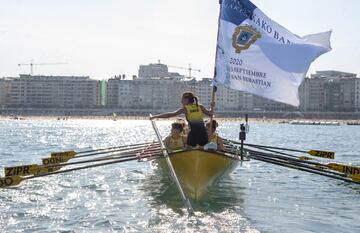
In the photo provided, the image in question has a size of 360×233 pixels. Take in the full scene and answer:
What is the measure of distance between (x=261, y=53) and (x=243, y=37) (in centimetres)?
70

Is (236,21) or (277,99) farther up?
(236,21)

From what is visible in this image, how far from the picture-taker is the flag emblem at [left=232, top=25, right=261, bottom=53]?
1480 cm

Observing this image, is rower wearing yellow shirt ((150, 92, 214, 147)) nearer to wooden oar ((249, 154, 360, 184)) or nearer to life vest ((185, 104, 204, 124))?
life vest ((185, 104, 204, 124))

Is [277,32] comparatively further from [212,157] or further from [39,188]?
[39,188]

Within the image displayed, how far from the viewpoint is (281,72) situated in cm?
1439

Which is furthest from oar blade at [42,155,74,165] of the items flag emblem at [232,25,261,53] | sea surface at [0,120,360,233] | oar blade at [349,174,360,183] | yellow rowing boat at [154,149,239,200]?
oar blade at [349,174,360,183]

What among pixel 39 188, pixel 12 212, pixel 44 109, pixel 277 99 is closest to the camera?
pixel 12 212

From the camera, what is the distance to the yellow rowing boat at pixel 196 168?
13758mm

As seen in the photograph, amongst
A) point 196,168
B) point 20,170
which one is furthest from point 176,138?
point 20,170

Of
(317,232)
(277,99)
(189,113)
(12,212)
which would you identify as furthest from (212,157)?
(12,212)

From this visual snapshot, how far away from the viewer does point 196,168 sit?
13773 mm

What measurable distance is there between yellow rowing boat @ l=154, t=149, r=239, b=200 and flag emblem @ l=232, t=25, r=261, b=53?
111 inches

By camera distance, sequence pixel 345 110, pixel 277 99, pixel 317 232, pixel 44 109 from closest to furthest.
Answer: pixel 317 232 → pixel 277 99 → pixel 345 110 → pixel 44 109

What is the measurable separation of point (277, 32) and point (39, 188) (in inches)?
318
